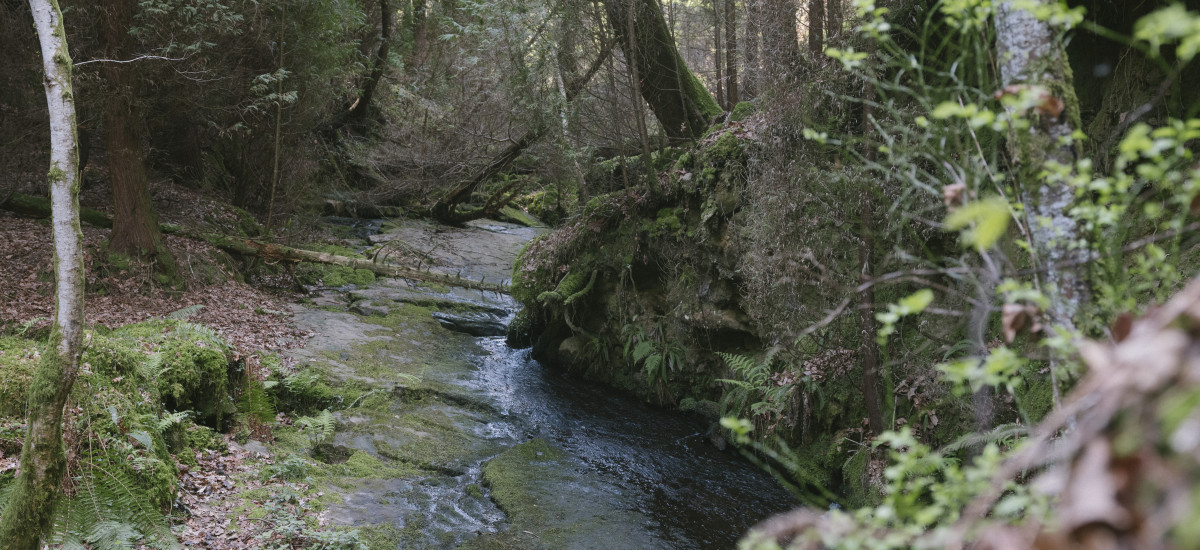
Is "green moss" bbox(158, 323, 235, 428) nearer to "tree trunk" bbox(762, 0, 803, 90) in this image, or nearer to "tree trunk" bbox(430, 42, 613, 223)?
"tree trunk" bbox(762, 0, 803, 90)

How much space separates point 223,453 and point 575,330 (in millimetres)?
6011

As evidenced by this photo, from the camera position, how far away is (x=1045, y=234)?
7.26ft

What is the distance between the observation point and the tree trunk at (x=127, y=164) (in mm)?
9297

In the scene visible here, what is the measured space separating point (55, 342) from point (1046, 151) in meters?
5.22

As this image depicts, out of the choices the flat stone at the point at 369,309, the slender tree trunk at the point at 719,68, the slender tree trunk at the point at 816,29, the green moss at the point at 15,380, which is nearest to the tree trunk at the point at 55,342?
the green moss at the point at 15,380

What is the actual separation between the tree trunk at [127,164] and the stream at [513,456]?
2.63 m

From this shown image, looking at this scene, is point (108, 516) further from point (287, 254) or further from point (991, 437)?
point (287, 254)

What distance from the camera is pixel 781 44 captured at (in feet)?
23.7

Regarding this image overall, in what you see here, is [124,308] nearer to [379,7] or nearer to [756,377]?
[756,377]

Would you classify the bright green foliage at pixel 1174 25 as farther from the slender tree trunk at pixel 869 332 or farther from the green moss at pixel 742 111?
the green moss at pixel 742 111

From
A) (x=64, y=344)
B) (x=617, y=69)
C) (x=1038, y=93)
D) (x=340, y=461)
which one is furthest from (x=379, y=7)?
(x=1038, y=93)

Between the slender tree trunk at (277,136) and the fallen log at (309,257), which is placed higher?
the slender tree trunk at (277,136)

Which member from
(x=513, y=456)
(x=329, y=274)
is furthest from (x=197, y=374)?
(x=329, y=274)

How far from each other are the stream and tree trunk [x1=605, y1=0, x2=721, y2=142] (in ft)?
16.1
